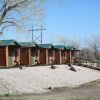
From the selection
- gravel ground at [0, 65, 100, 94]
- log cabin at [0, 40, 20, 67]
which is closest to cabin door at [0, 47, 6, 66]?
Result: log cabin at [0, 40, 20, 67]

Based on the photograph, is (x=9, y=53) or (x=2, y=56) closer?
(x=2, y=56)

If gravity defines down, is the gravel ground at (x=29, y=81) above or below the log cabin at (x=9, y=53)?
below

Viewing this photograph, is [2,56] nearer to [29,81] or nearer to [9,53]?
[9,53]

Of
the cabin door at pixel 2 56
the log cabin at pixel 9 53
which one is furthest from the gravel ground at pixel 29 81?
the cabin door at pixel 2 56

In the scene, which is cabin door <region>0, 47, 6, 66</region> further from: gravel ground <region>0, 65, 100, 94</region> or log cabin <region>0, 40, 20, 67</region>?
gravel ground <region>0, 65, 100, 94</region>

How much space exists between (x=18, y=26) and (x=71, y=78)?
59.3 feet

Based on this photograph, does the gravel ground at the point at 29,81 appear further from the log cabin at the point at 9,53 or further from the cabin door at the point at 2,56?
the cabin door at the point at 2,56

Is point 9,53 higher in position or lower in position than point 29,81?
higher

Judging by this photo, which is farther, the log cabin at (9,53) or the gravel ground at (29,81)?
the log cabin at (9,53)

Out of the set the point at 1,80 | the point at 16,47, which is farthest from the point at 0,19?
the point at 16,47

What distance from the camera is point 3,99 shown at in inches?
959

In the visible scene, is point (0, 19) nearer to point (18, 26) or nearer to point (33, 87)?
point (18, 26)

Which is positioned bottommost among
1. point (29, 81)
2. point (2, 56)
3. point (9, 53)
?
point (29, 81)

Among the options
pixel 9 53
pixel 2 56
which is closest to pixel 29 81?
pixel 2 56
